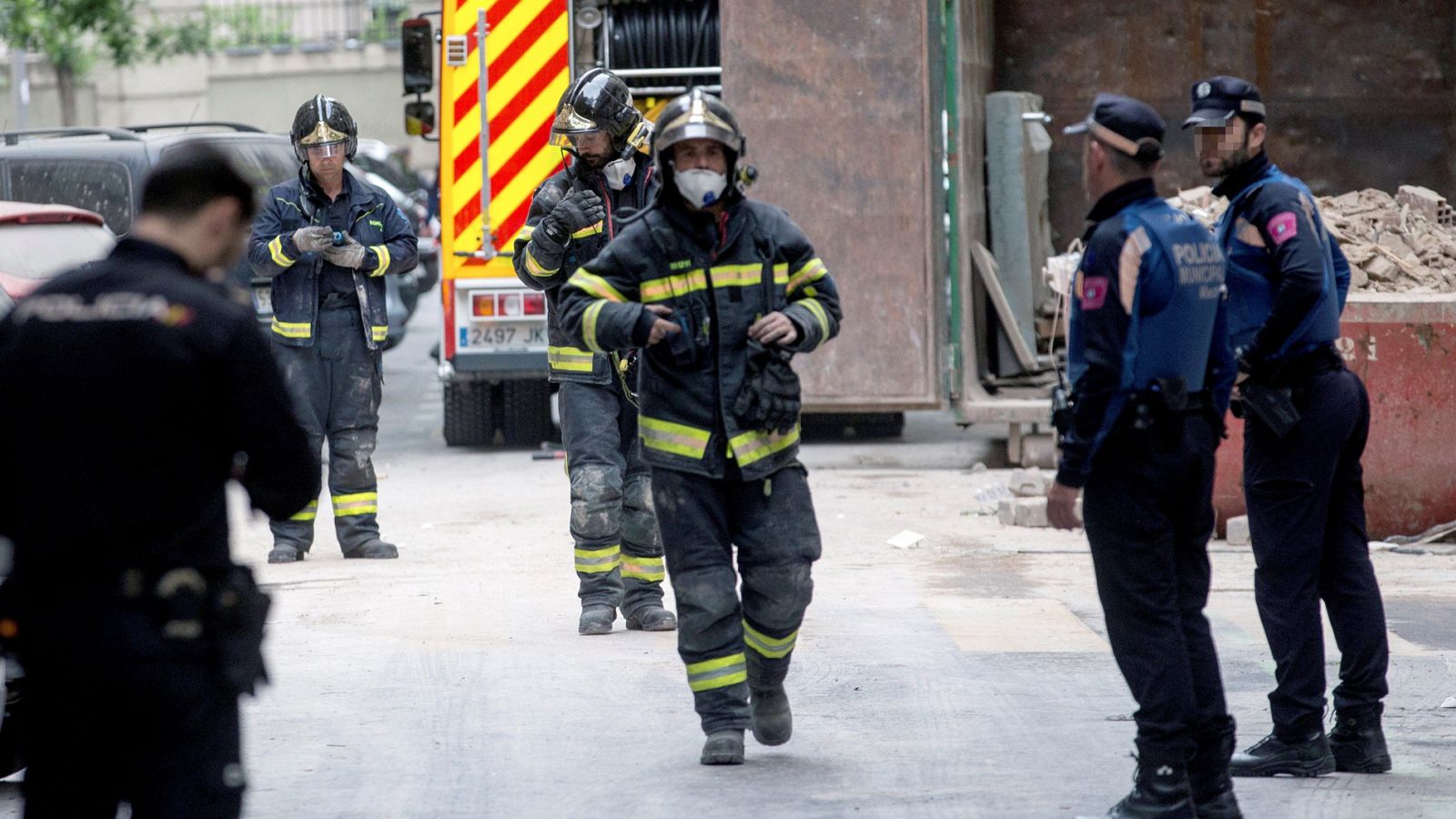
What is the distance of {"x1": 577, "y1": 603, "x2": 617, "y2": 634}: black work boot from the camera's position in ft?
21.5

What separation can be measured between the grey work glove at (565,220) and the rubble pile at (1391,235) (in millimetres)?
2862

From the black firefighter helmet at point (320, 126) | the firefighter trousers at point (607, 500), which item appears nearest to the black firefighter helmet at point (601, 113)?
the firefighter trousers at point (607, 500)

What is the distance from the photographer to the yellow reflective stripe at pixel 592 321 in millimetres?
4797

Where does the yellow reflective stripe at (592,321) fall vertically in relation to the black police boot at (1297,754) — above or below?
above

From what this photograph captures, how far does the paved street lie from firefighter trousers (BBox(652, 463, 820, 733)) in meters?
0.24

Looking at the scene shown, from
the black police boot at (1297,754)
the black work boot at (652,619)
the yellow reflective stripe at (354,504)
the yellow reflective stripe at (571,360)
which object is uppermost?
the yellow reflective stripe at (571,360)

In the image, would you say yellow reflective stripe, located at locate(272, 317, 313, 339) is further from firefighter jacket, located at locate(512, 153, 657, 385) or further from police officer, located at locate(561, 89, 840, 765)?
police officer, located at locate(561, 89, 840, 765)

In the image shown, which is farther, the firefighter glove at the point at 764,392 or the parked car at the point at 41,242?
the parked car at the point at 41,242

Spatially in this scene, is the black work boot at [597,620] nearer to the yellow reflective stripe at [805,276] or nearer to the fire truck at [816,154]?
the yellow reflective stripe at [805,276]

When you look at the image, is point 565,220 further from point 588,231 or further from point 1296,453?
point 1296,453

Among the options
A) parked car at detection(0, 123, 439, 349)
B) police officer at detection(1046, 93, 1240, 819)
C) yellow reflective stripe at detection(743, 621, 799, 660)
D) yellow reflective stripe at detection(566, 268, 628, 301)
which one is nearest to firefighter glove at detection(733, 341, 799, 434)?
Answer: yellow reflective stripe at detection(566, 268, 628, 301)

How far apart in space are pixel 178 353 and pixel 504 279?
795 cm

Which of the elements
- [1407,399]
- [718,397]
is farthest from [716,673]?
[1407,399]

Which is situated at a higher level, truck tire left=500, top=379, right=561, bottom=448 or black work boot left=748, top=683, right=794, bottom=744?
black work boot left=748, top=683, right=794, bottom=744
